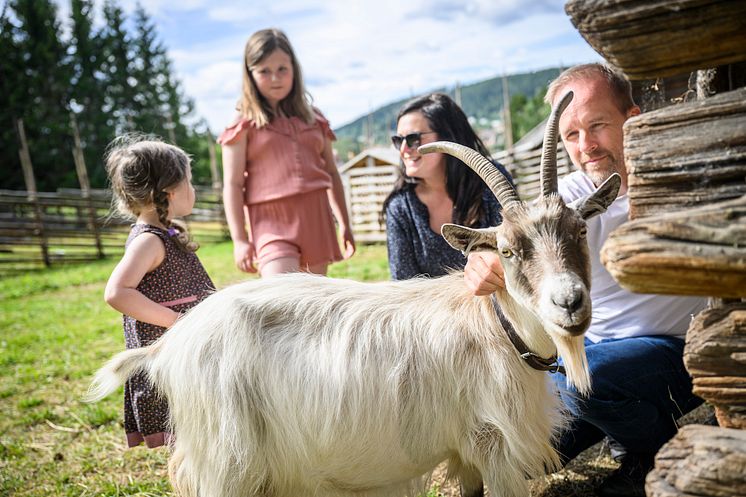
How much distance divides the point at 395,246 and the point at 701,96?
221cm

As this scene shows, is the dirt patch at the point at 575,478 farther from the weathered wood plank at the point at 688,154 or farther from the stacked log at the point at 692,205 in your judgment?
the weathered wood plank at the point at 688,154

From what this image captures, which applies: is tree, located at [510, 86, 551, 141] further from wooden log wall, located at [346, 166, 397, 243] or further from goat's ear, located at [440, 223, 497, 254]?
goat's ear, located at [440, 223, 497, 254]

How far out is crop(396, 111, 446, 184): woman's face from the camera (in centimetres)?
384

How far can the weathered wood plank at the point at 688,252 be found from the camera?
56.6 inches

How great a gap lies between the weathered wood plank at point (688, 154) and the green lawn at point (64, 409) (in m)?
3.16

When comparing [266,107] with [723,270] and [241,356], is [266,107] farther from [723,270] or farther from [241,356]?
[723,270]

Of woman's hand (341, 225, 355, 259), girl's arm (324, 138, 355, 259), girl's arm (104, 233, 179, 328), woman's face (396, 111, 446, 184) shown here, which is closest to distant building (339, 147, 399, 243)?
girl's arm (324, 138, 355, 259)

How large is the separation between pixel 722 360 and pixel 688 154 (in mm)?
587

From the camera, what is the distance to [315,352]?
2660 mm

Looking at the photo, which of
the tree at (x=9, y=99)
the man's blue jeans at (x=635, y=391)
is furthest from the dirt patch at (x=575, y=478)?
the tree at (x=9, y=99)

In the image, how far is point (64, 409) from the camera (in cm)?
514

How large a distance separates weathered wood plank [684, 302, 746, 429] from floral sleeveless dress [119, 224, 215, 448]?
262cm

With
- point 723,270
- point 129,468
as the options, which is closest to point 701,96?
point 723,270

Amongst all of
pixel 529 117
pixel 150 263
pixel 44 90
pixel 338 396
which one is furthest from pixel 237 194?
pixel 529 117
